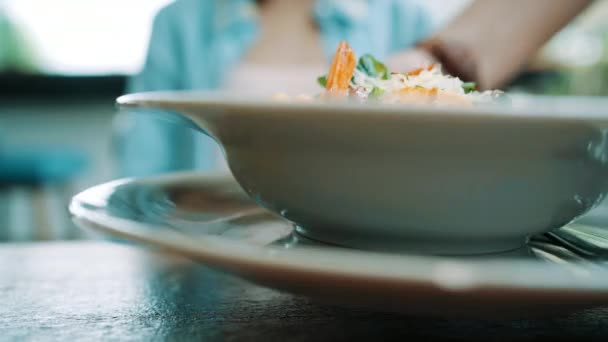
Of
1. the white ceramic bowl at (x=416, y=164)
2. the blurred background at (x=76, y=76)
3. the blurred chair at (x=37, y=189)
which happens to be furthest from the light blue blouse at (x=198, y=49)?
the white ceramic bowl at (x=416, y=164)

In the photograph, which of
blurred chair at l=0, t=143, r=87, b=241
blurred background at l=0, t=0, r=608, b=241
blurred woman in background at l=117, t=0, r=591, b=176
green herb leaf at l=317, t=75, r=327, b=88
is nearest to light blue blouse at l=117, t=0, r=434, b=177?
blurred woman in background at l=117, t=0, r=591, b=176

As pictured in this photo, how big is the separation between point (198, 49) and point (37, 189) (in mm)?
1060

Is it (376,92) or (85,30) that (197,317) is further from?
(85,30)

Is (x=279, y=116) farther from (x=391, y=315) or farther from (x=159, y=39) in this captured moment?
(x=159, y=39)

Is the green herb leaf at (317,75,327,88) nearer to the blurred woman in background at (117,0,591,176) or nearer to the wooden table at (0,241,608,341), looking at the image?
the wooden table at (0,241,608,341)

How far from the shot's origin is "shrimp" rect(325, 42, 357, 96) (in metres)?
0.29

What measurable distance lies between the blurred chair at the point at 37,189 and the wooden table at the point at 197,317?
1538 mm

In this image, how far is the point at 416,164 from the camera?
0.20 m

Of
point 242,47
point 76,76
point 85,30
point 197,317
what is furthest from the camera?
point 85,30

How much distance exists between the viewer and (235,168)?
26 cm

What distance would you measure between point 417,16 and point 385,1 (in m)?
0.10

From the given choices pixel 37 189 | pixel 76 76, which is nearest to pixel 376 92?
pixel 37 189

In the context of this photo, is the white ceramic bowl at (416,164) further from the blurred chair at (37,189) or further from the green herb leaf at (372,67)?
the blurred chair at (37,189)

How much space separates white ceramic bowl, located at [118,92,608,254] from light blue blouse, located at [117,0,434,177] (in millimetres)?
1231
